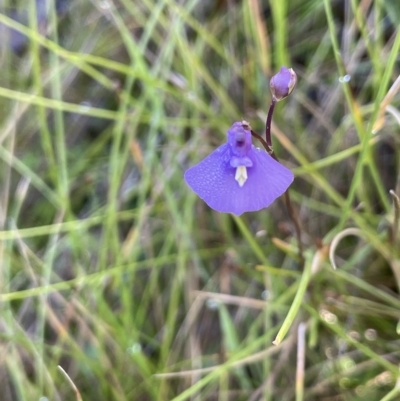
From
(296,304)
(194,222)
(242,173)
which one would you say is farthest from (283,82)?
(194,222)

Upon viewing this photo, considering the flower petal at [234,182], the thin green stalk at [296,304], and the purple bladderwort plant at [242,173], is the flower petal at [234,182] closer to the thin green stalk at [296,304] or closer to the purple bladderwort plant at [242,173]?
the purple bladderwort plant at [242,173]

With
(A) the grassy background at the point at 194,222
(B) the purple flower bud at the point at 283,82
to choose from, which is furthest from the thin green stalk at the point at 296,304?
(B) the purple flower bud at the point at 283,82

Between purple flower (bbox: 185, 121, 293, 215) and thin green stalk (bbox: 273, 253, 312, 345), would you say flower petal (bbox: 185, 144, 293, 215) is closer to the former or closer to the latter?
purple flower (bbox: 185, 121, 293, 215)

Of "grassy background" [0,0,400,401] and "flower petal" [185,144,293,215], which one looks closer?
"flower petal" [185,144,293,215]

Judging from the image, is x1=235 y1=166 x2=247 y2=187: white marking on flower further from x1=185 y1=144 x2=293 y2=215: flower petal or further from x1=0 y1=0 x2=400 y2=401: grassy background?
x1=0 y1=0 x2=400 y2=401: grassy background

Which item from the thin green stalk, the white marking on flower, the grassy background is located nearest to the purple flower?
the white marking on flower

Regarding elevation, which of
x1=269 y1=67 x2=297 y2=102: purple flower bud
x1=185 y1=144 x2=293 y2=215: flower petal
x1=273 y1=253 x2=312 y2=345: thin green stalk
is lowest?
x1=273 y1=253 x2=312 y2=345: thin green stalk

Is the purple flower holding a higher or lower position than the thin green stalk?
higher
